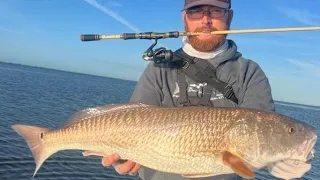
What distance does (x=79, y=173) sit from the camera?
16297 millimetres

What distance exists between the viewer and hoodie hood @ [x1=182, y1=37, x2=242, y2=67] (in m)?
5.50

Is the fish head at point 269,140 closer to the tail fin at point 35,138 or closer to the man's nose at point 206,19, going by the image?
the man's nose at point 206,19

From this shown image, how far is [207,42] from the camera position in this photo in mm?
5543

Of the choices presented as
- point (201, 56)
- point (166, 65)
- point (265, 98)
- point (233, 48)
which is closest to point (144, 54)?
point (166, 65)

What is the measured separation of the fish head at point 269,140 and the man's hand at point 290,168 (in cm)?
6

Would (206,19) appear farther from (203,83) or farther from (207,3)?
(203,83)

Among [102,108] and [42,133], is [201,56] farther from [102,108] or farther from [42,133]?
[42,133]

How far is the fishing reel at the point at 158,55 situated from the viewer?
213 inches

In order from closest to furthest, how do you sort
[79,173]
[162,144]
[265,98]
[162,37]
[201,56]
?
[162,144] → [265,98] → [201,56] → [162,37] → [79,173]

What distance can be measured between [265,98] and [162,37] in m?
2.01

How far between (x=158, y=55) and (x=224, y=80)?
0.97 metres

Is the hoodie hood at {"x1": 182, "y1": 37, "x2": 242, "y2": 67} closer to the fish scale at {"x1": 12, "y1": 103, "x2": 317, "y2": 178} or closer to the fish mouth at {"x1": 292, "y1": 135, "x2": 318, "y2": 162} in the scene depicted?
the fish scale at {"x1": 12, "y1": 103, "x2": 317, "y2": 178}

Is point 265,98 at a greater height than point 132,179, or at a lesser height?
greater

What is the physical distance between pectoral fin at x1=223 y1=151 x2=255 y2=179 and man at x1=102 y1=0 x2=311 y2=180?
0.73m
